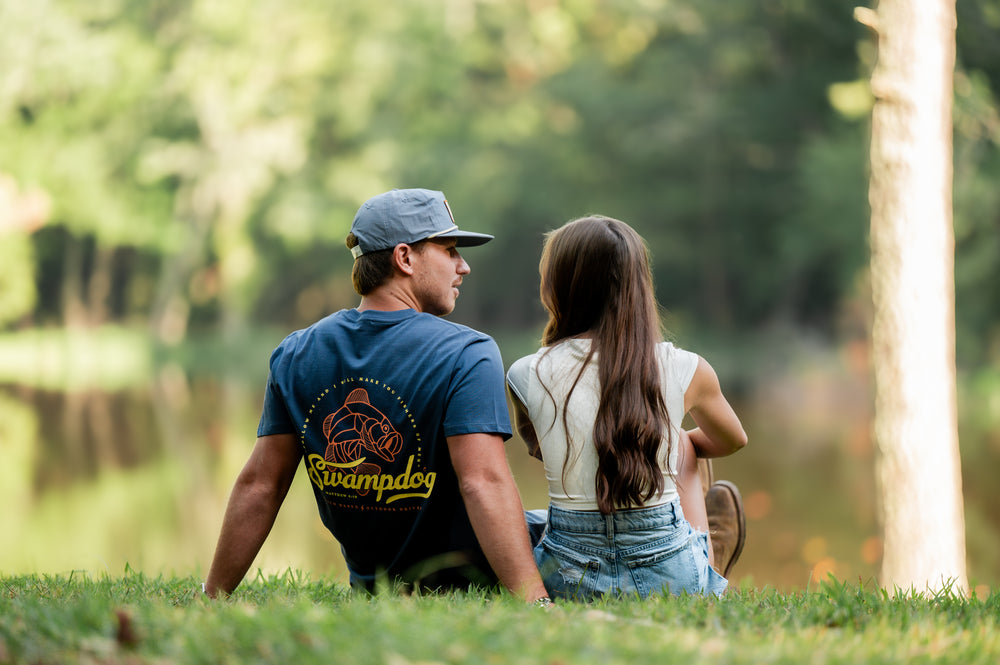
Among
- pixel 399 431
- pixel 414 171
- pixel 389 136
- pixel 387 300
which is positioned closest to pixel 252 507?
pixel 399 431

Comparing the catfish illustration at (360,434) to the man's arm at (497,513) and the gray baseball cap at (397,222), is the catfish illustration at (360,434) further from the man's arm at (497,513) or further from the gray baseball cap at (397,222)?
the gray baseball cap at (397,222)

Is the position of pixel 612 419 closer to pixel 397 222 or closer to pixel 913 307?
pixel 397 222

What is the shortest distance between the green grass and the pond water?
140 inches

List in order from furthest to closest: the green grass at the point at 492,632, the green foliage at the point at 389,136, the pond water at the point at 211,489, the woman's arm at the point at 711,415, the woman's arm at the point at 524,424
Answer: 1. the green foliage at the point at 389,136
2. the pond water at the point at 211,489
3. the woman's arm at the point at 524,424
4. the woman's arm at the point at 711,415
5. the green grass at the point at 492,632

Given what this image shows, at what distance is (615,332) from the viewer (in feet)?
9.57

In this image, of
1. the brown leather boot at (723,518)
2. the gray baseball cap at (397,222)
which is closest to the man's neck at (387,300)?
the gray baseball cap at (397,222)

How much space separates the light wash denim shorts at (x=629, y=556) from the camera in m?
2.89

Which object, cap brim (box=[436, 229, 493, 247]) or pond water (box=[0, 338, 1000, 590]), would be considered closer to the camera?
cap brim (box=[436, 229, 493, 247])

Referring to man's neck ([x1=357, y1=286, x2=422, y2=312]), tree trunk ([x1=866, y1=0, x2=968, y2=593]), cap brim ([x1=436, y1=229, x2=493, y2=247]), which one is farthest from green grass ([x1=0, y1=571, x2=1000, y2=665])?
tree trunk ([x1=866, y1=0, x2=968, y2=593])

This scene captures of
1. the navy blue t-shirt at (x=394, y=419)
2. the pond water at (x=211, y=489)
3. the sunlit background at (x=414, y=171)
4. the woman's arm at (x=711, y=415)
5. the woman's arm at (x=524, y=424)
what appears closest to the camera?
the navy blue t-shirt at (x=394, y=419)

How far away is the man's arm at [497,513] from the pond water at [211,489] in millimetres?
3617

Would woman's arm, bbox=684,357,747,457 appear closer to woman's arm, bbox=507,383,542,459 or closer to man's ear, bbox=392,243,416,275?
woman's arm, bbox=507,383,542,459

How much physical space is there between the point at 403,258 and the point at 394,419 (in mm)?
474

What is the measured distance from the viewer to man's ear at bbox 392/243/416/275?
2947mm
